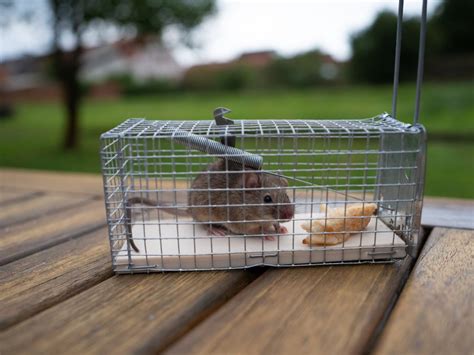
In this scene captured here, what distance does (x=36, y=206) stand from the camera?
7.03 ft

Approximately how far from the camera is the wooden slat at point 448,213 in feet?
5.64

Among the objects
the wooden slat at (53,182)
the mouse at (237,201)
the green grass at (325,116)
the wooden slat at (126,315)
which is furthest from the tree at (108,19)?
the wooden slat at (126,315)

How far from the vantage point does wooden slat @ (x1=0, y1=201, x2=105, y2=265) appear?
1.55 metres

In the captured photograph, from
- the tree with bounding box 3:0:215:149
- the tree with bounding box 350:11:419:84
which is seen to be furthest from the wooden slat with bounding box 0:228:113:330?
the tree with bounding box 350:11:419:84

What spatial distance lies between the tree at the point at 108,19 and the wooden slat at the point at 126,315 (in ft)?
20.8

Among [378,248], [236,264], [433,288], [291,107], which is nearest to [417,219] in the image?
[378,248]

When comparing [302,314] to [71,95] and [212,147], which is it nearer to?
[212,147]

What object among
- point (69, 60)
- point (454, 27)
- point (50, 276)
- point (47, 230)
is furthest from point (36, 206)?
point (454, 27)

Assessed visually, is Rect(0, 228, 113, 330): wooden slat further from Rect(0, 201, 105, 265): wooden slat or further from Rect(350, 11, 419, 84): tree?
Rect(350, 11, 419, 84): tree

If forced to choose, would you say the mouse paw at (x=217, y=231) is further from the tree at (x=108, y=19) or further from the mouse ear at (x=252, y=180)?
the tree at (x=108, y=19)

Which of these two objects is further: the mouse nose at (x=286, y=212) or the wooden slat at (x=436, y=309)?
the mouse nose at (x=286, y=212)

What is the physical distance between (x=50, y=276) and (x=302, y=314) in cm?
74

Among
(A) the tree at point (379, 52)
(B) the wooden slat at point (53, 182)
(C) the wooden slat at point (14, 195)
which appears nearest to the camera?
(C) the wooden slat at point (14, 195)

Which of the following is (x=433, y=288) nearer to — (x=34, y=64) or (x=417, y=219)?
(x=417, y=219)
